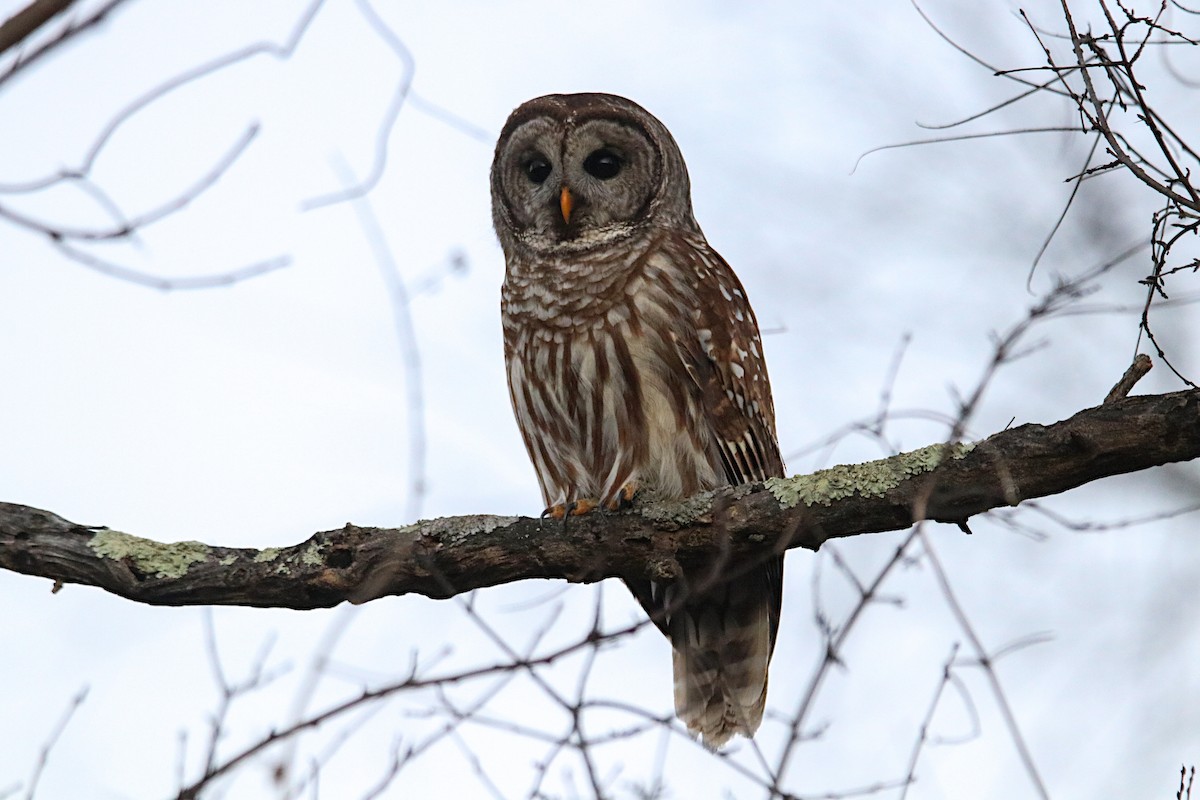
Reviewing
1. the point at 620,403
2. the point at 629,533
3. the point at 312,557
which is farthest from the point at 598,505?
the point at 312,557

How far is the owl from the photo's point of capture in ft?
16.1

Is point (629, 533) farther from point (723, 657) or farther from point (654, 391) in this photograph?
point (723, 657)

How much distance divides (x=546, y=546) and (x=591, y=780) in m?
1.09

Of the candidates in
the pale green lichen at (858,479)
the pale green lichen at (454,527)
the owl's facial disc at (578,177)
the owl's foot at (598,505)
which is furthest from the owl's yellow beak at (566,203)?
the pale green lichen at (858,479)

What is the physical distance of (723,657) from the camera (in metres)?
5.19

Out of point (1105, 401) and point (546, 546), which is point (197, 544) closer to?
point (546, 546)

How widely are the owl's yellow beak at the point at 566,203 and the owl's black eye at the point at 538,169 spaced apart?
27 cm

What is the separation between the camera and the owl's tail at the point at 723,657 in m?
5.09

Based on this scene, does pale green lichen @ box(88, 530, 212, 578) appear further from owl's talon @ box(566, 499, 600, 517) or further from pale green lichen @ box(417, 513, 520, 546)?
owl's talon @ box(566, 499, 600, 517)

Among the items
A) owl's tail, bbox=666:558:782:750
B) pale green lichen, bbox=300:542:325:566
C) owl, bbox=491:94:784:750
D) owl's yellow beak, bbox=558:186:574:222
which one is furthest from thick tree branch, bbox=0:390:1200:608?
owl's yellow beak, bbox=558:186:574:222

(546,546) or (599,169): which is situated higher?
(599,169)

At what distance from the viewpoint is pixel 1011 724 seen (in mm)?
2254

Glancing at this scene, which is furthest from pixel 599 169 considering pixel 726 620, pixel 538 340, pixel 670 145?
pixel 726 620

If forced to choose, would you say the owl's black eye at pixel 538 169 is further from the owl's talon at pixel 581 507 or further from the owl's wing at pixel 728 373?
the owl's talon at pixel 581 507
